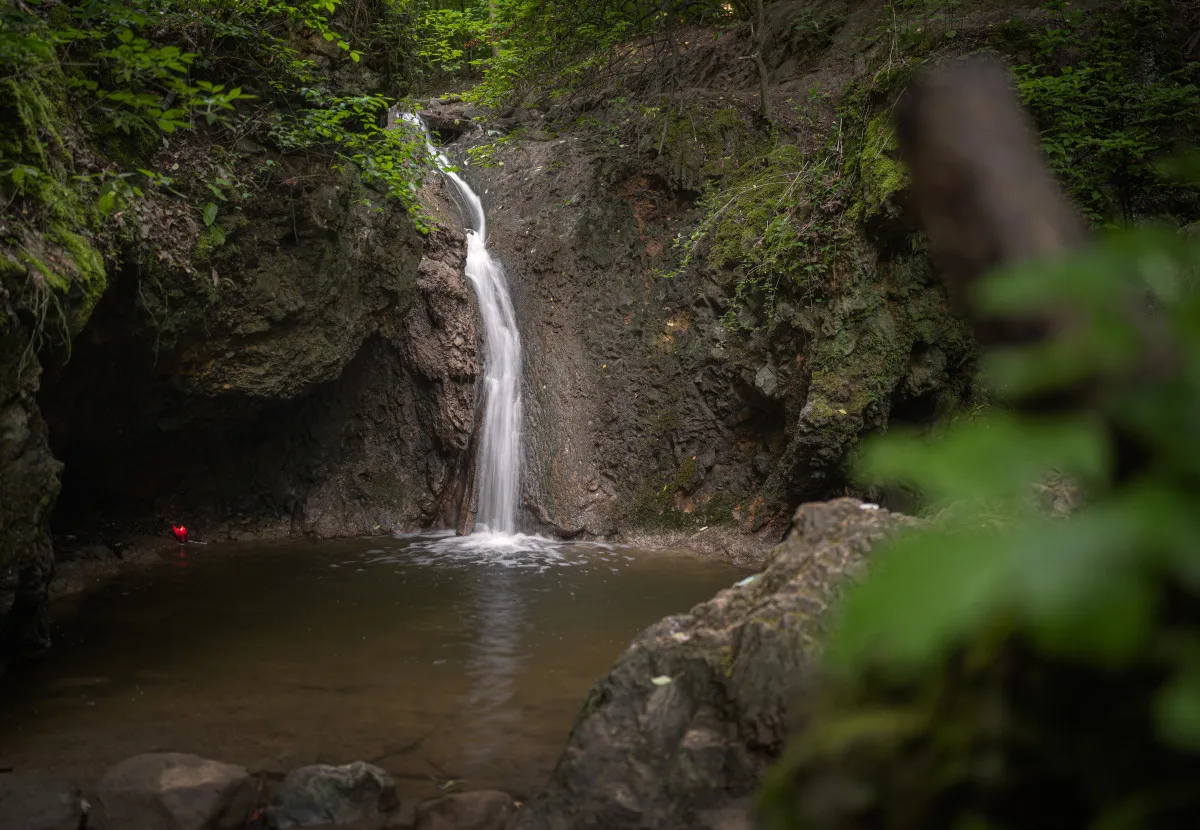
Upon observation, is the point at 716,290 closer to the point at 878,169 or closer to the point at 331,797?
the point at 878,169

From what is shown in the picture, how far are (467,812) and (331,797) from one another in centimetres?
69

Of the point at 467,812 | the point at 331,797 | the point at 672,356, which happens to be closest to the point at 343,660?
the point at 331,797

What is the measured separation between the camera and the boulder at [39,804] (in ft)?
11.4

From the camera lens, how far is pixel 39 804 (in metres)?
3.55

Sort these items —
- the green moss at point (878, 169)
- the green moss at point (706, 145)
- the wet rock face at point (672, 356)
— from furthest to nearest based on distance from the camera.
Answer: the green moss at point (706, 145) → the wet rock face at point (672, 356) → the green moss at point (878, 169)

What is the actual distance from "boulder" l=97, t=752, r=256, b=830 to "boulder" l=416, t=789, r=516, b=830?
0.89 metres

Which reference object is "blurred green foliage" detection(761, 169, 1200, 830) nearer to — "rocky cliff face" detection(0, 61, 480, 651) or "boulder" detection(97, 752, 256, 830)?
"boulder" detection(97, 752, 256, 830)

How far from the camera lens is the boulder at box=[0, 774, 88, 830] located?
137 inches

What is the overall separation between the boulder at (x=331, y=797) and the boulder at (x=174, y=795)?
18 cm

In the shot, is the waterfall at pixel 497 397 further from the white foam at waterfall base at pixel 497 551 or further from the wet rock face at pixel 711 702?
the wet rock face at pixel 711 702

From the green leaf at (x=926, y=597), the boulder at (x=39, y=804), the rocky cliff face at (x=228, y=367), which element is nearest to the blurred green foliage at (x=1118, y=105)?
the rocky cliff face at (x=228, y=367)

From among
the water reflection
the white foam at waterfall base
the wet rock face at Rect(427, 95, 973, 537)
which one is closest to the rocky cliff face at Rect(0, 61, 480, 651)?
the white foam at waterfall base

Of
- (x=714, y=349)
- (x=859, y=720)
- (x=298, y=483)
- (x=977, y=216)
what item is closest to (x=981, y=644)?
(x=859, y=720)

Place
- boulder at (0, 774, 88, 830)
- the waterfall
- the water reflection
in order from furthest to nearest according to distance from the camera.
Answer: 1. the waterfall
2. the water reflection
3. boulder at (0, 774, 88, 830)
